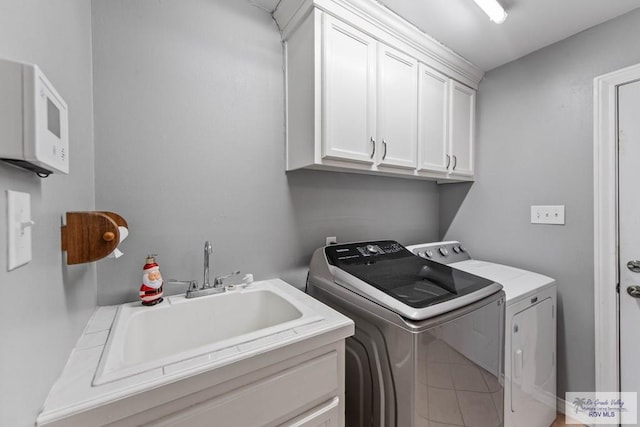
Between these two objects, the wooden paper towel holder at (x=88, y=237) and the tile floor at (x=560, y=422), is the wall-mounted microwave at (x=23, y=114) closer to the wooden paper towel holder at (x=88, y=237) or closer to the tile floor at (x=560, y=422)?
the wooden paper towel holder at (x=88, y=237)

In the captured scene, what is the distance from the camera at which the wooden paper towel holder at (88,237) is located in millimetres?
723

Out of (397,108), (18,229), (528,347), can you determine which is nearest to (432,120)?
(397,108)

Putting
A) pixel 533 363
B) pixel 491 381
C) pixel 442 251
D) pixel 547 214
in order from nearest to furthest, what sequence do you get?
1. pixel 491 381
2. pixel 533 363
3. pixel 547 214
4. pixel 442 251

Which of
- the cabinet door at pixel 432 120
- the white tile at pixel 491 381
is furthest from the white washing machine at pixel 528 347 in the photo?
the cabinet door at pixel 432 120

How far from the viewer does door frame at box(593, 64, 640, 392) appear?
157cm

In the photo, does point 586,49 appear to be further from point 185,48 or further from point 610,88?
point 185,48

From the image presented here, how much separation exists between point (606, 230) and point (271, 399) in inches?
85.3

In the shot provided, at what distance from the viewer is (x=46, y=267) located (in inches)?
23.5

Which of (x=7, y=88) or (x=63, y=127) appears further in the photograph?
(x=63, y=127)

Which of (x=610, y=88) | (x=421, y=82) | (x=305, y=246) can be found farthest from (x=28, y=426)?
(x=610, y=88)

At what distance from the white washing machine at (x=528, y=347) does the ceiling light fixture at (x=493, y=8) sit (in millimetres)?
1464

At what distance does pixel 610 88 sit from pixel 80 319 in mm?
2933

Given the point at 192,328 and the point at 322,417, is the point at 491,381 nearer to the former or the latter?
the point at 322,417

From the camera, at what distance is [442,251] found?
2029 mm
